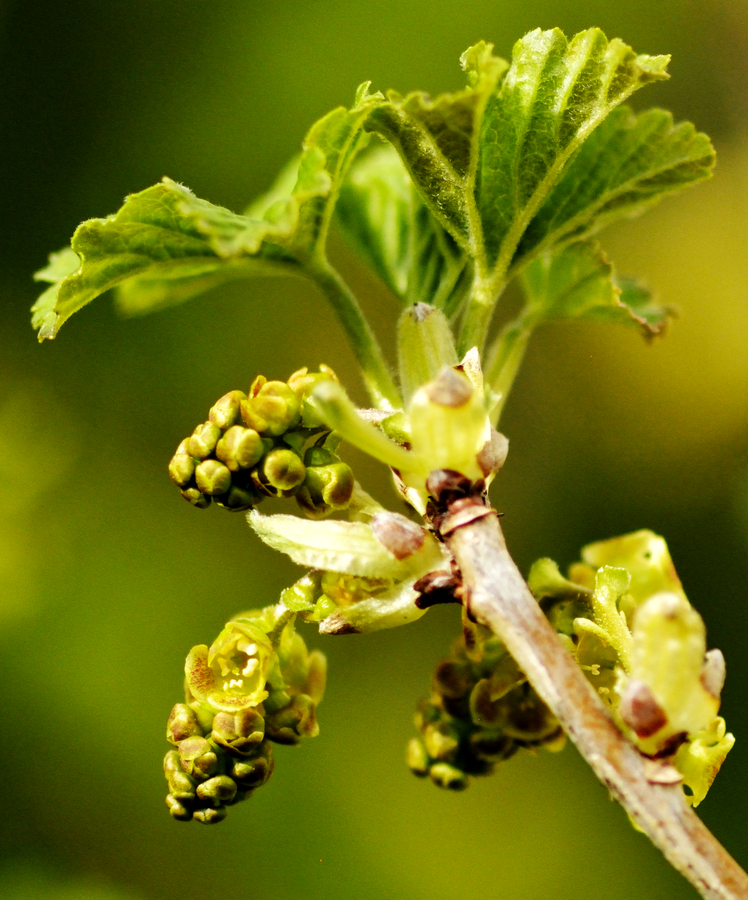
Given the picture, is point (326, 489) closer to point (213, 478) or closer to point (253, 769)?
point (213, 478)

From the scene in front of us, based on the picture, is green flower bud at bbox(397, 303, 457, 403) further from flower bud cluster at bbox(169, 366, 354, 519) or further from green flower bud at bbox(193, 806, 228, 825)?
green flower bud at bbox(193, 806, 228, 825)

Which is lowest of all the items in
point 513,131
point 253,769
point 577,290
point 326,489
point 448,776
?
point 448,776

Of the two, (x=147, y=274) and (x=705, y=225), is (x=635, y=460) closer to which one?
(x=705, y=225)

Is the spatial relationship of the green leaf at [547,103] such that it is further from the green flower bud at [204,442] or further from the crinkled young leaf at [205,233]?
the green flower bud at [204,442]

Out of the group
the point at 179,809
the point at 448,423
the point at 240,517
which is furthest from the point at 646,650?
the point at 240,517

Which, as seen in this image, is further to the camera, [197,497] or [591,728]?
[197,497]

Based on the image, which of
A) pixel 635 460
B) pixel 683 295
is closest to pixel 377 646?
pixel 635 460

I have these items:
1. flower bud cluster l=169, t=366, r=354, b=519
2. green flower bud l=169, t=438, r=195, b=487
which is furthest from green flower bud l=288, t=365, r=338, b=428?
green flower bud l=169, t=438, r=195, b=487
